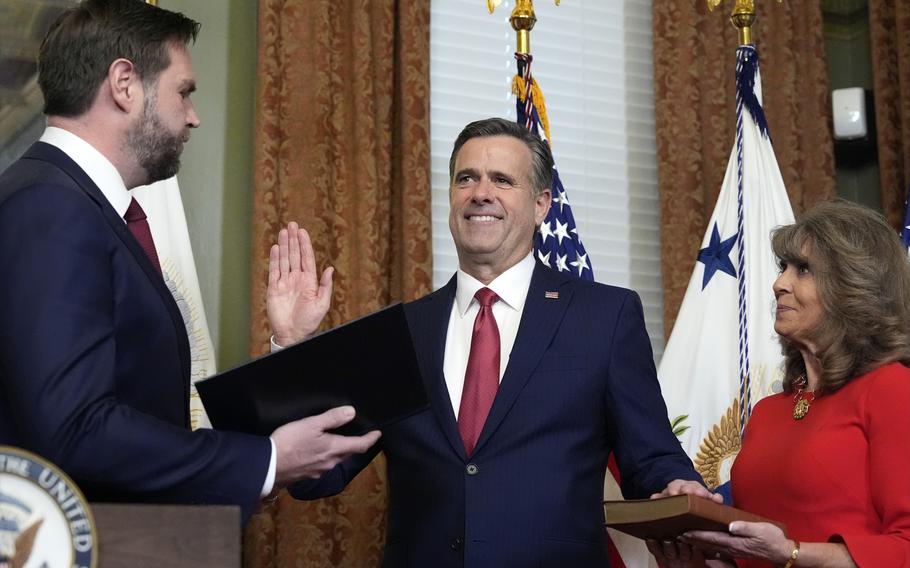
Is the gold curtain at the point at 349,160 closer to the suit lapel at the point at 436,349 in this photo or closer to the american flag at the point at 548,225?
the american flag at the point at 548,225

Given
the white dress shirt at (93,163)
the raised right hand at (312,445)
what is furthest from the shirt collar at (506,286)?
the white dress shirt at (93,163)

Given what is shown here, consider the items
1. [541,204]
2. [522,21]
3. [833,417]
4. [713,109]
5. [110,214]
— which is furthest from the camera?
[713,109]

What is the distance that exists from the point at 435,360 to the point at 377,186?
146 cm

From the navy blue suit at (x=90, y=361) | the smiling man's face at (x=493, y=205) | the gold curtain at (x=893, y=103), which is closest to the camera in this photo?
the navy blue suit at (x=90, y=361)

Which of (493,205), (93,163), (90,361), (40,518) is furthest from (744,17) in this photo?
(40,518)

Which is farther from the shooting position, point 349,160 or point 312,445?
point 349,160

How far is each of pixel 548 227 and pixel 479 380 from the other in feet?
4.96

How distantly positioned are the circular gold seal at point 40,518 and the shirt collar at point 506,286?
1670 millimetres

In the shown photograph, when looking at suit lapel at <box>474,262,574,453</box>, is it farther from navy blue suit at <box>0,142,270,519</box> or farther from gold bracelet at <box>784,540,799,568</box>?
navy blue suit at <box>0,142,270,519</box>

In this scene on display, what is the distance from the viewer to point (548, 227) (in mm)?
4309

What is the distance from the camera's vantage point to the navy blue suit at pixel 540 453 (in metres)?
2.70

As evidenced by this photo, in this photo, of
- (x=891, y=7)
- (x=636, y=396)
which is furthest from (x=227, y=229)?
(x=891, y=7)

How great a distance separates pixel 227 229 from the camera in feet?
13.9

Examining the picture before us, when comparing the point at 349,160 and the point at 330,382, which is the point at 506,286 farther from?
the point at 349,160
